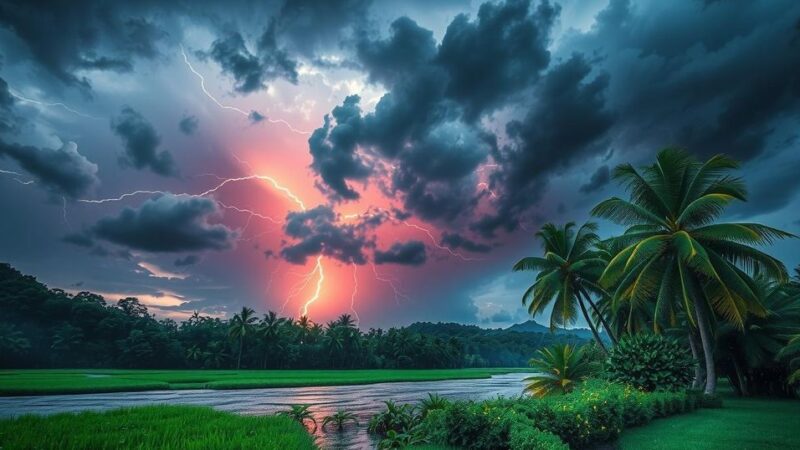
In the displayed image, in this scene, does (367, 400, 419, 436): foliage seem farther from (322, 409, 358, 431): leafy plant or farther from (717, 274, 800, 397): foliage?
(717, 274, 800, 397): foliage

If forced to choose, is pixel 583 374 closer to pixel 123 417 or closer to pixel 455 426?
pixel 455 426

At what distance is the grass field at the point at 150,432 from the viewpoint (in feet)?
30.0

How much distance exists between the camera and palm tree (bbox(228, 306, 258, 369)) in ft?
268

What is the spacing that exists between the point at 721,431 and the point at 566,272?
56.3ft

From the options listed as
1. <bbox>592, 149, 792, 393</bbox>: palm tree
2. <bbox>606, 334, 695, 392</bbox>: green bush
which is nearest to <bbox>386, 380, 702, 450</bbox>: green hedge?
<bbox>606, 334, 695, 392</bbox>: green bush

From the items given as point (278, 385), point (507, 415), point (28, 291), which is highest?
point (28, 291)

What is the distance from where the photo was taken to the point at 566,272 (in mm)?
28594

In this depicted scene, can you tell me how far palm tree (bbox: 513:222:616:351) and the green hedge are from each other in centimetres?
1624

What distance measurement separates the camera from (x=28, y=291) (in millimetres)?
73375

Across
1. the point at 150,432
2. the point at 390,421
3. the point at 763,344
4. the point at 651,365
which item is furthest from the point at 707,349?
the point at 150,432

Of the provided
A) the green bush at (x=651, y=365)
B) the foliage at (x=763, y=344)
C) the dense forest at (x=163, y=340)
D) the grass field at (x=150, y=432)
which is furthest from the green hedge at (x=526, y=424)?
the dense forest at (x=163, y=340)

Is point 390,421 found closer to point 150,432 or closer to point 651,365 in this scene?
point 150,432

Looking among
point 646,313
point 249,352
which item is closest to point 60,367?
point 249,352

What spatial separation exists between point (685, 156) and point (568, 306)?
1200 cm
